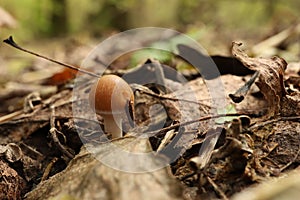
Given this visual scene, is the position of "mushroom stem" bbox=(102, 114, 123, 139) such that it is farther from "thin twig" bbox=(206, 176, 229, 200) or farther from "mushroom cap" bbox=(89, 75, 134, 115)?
"thin twig" bbox=(206, 176, 229, 200)

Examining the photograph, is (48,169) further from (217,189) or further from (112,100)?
(217,189)

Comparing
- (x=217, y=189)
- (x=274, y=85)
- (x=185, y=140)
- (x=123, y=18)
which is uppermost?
(x=123, y=18)

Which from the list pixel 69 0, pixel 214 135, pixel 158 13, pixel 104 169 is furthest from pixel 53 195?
pixel 158 13

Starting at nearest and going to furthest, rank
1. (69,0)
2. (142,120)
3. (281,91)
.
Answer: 1. (281,91)
2. (142,120)
3. (69,0)

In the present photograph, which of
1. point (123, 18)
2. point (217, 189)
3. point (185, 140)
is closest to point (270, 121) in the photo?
point (185, 140)

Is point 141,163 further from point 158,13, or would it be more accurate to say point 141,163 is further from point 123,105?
point 158,13

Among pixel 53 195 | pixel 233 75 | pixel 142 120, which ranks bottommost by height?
pixel 53 195
